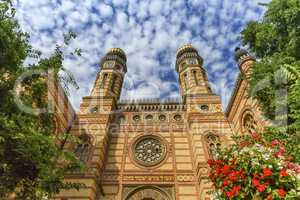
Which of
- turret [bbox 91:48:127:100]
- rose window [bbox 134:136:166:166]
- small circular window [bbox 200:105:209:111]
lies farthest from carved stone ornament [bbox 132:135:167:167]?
turret [bbox 91:48:127:100]

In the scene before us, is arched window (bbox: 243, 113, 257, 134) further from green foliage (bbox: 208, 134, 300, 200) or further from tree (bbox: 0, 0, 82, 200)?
tree (bbox: 0, 0, 82, 200)

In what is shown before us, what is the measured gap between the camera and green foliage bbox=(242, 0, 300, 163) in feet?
19.5

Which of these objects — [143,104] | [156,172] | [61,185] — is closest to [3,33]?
[61,185]

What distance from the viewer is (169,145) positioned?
14.2 metres

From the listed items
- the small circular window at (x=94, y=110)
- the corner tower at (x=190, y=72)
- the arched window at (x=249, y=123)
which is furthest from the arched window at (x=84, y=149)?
the arched window at (x=249, y=123)

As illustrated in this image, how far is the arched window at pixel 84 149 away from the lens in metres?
13.1

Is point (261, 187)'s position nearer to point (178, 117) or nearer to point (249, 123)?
point (249, 123)

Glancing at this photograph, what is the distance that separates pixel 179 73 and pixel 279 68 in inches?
560

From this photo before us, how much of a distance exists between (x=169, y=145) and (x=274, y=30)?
8662 mm

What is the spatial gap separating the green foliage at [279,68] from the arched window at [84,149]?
9.13 m

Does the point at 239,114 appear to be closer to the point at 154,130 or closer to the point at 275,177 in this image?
the point at 154,130

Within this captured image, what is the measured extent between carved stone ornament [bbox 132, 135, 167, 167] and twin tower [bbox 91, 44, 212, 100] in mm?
4048

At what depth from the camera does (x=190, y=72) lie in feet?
64.0

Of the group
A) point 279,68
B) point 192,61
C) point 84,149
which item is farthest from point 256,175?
point 192,61
